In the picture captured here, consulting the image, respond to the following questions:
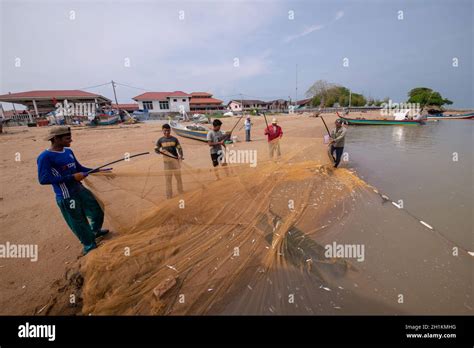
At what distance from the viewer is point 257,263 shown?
8.93 feet

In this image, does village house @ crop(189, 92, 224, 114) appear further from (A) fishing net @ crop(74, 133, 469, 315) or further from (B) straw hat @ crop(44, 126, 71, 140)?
(B) straw hat @ crop(44, 126, 71, 140)

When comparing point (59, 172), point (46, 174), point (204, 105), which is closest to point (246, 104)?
point (204, 105)

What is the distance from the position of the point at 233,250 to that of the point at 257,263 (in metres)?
0.39

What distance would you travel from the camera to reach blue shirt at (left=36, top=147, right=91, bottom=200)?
2445 millimetres

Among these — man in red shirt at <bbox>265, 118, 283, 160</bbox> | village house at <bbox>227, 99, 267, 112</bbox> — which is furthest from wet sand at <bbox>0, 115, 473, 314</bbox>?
village house at <bbox>227, 99, 267, 112</bbox>

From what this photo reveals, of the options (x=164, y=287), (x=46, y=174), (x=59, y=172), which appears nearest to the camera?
(x=164, y=287)

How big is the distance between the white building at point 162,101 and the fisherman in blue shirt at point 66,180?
4856cm

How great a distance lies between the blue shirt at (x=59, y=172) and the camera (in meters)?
2.45

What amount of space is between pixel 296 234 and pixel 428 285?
65.0 inches

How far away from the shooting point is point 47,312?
6.95 ft

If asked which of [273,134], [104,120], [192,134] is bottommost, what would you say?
[273,134]

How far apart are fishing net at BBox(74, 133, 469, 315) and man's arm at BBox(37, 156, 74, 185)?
1.68ft

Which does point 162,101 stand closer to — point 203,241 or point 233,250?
point 203,241

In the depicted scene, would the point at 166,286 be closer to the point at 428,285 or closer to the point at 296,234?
the point at 296,234
